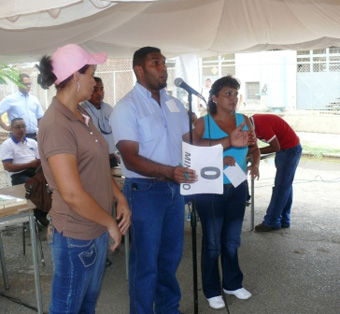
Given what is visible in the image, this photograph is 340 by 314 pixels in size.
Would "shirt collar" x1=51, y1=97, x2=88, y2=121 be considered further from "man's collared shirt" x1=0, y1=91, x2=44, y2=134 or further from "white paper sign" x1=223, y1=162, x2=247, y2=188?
"man's collared shirt" x1=0, y1=91, x2=44, y2=134

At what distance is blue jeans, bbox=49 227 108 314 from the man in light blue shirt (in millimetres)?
703

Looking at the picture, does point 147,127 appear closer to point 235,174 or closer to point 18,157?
Result: point 235,174

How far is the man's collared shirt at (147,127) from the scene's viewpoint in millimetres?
3029

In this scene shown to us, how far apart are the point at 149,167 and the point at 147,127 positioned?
294 mm

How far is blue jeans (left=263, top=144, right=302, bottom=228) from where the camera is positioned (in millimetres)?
5672

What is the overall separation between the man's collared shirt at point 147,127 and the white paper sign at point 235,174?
0.51 meters

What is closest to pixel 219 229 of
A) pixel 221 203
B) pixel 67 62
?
pixel 221 203

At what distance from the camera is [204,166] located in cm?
307

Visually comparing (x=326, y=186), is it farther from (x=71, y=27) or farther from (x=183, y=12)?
(x=71, y=27)

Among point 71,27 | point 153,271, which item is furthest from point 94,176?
point 71,27

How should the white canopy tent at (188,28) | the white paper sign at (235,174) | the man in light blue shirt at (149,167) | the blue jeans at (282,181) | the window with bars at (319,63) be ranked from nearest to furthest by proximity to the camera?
the man in light blue shirt at (149,167), the white paper sign at (235,174), the white canopy tent at (188,28), the blue jeans at (282,181), the window with bars at (319,63)

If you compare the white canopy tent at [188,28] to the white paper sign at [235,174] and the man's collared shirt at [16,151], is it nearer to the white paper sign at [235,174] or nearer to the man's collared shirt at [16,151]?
the man's collared shirt at [16,151]

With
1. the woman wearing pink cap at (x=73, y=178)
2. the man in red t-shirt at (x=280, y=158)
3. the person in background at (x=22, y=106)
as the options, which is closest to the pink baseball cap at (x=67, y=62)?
the woman wearing pink cap at (x=73, y=178)

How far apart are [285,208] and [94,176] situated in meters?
4.23
